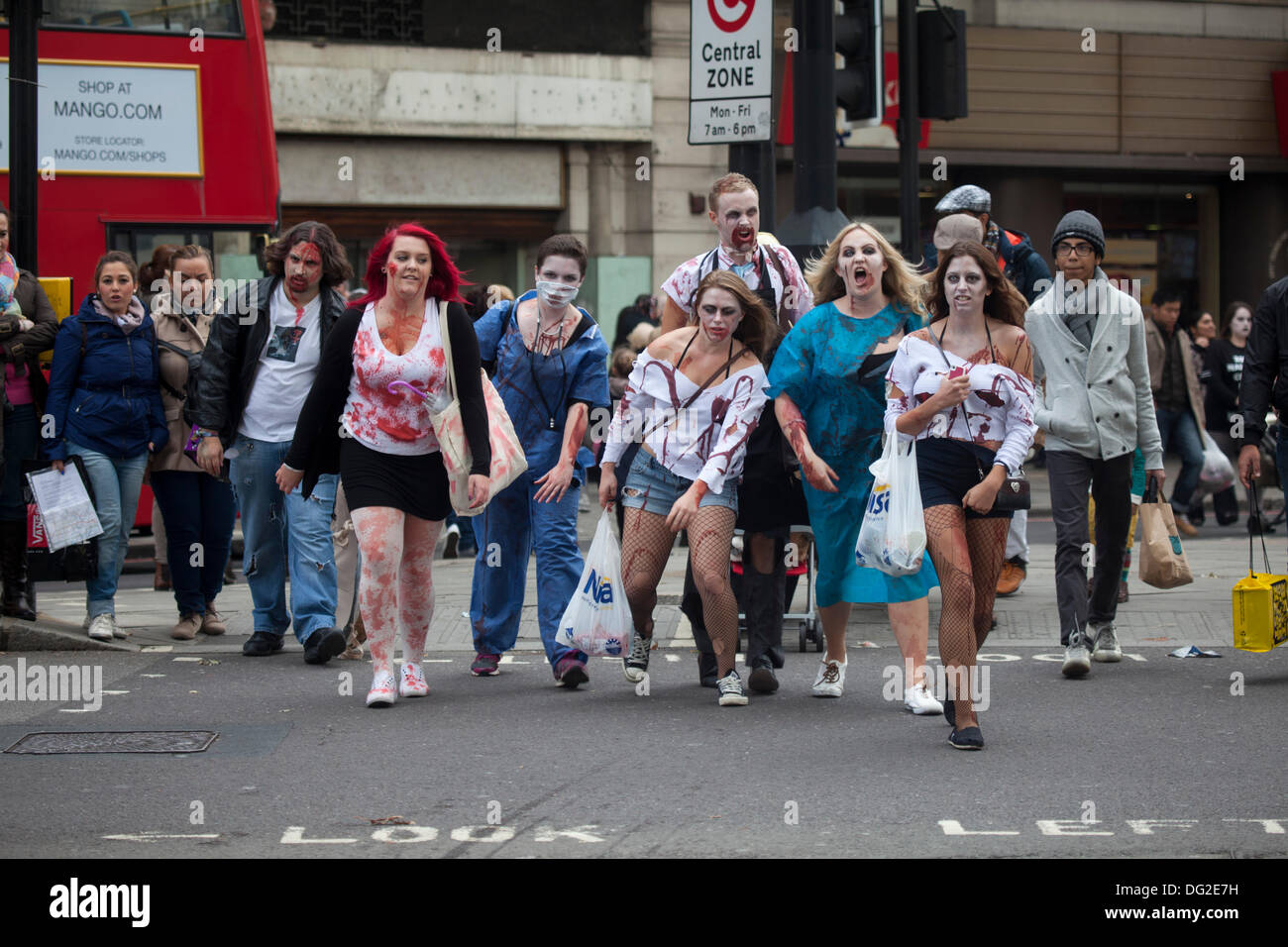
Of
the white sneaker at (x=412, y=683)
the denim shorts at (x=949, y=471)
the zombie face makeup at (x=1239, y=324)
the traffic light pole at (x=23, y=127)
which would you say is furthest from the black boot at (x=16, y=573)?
the zombie face makeup at (x=1239, y=324)

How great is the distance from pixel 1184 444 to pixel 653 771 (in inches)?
374

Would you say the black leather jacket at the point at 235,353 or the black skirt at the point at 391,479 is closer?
the black skirt at the point at 391,479

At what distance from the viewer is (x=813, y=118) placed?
9.55m

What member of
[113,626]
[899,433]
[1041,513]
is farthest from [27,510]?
[1041,513]

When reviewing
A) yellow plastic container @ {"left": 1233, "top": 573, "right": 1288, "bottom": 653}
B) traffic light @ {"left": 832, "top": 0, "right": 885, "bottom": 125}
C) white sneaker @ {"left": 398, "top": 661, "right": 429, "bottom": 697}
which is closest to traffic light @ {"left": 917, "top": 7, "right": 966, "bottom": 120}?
traffic light @ {"left": 832, "top": 0, "right": 885, "bottom": 125}

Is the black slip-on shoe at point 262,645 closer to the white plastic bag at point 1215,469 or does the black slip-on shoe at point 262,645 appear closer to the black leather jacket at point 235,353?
the black leather jacket at point 235,353

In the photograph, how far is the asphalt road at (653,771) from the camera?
4.91 meters

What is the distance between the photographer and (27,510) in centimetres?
832

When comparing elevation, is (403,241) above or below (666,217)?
below

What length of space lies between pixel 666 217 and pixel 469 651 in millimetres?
13944

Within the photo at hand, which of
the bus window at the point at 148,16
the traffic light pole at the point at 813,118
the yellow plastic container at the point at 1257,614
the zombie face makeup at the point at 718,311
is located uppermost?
the bus window at the point at 148,16

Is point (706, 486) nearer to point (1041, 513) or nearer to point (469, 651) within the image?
point (469, 651)

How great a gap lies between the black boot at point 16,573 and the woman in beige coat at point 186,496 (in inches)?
26.2

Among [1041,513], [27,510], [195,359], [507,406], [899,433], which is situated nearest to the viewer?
[899,433]
